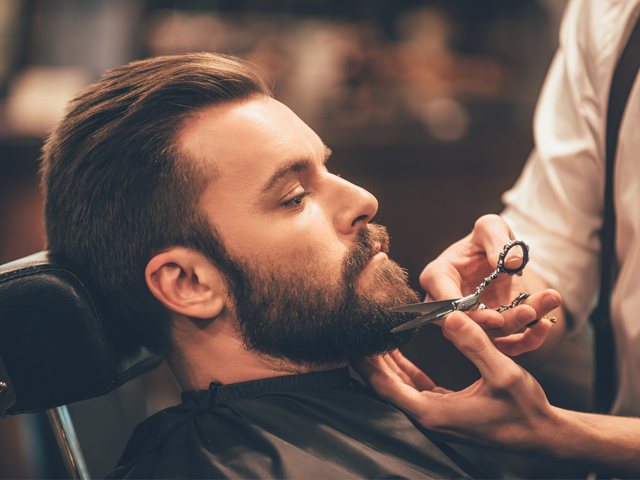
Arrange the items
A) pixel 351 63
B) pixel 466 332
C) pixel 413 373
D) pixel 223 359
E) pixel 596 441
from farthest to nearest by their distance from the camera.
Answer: pixel 351 63 < pixel 413 373 < pixel 223 359 < pixel 596 441 < pixel 466 332

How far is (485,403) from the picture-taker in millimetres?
997

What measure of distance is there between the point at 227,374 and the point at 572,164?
3.18ft

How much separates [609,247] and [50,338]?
1.26 m

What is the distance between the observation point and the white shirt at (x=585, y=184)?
4.00 ft

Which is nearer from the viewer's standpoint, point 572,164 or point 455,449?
point 455,449

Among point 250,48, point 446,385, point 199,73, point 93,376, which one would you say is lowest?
point 446,385

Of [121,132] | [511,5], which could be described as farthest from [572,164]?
[511,5]

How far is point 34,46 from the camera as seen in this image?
12.2ft

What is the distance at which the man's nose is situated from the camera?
44.1 inches

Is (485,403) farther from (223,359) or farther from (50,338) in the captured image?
(50,338)

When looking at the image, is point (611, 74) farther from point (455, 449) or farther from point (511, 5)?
point (511, 5)

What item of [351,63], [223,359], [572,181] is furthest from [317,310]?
[351,63]

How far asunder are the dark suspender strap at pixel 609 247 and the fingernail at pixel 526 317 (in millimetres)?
470

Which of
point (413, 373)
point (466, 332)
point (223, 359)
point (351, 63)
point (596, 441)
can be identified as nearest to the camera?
point (466, 332)
